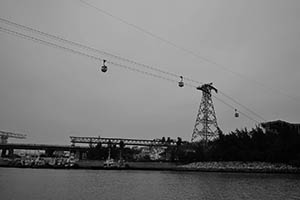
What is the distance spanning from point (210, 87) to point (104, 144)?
52736mm

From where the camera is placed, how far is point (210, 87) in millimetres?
69312

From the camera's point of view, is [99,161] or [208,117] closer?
[208,117]

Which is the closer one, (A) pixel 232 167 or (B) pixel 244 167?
(B) pixel 244 167

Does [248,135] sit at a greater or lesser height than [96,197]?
greater

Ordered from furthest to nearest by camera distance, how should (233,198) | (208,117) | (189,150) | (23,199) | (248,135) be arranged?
(189,150)
(248,135)
(208,117)
(233,198)
(23,199)

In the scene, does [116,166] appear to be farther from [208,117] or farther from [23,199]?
[23,199]

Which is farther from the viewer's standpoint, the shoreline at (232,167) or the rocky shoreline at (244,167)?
the shoreline at (232,167)

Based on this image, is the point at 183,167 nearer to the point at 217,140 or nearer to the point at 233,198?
the point at 217,140

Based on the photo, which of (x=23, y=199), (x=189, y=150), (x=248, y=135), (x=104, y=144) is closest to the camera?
(x=23, y=199)

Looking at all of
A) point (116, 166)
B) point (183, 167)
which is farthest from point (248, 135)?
point (116, 166)

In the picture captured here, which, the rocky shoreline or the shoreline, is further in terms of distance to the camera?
the shoreline

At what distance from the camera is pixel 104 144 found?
110 m

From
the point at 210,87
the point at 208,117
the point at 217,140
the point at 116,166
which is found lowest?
the point at 116,166

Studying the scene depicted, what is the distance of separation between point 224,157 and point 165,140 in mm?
44876
